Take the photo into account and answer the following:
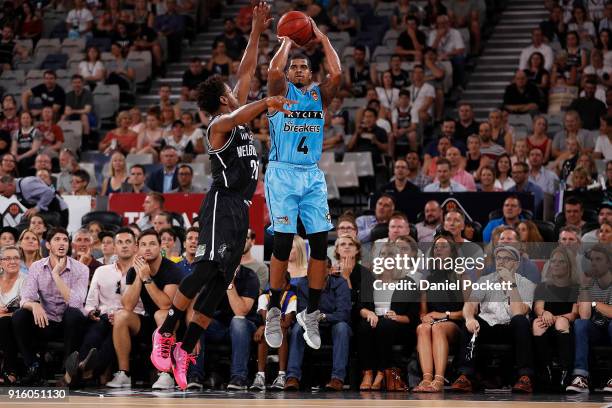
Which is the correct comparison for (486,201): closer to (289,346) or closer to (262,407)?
(289,346)

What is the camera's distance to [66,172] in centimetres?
1639

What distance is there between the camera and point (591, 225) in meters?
12.5

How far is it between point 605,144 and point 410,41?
14.6 feet

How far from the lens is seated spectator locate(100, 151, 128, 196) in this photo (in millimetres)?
15492

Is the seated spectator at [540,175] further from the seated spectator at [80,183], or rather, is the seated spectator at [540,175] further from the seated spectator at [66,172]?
the seated spectator at [66,172]

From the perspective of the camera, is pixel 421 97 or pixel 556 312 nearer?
pixel 556 312

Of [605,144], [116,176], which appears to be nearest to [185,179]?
[116,176]

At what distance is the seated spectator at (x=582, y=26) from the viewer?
58.1ft

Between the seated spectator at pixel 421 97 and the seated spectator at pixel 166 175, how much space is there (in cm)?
407

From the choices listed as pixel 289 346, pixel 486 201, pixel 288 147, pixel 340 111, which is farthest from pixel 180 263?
pixel 340 111

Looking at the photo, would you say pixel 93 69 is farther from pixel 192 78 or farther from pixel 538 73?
pixel 538 73

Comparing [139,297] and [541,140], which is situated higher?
[541,140]

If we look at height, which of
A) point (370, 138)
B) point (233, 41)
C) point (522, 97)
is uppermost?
point (233, 41)

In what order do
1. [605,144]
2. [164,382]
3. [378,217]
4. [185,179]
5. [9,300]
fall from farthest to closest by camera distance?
[605,144]
[185,179]
[378,217]
[9,300]
[164,382]
